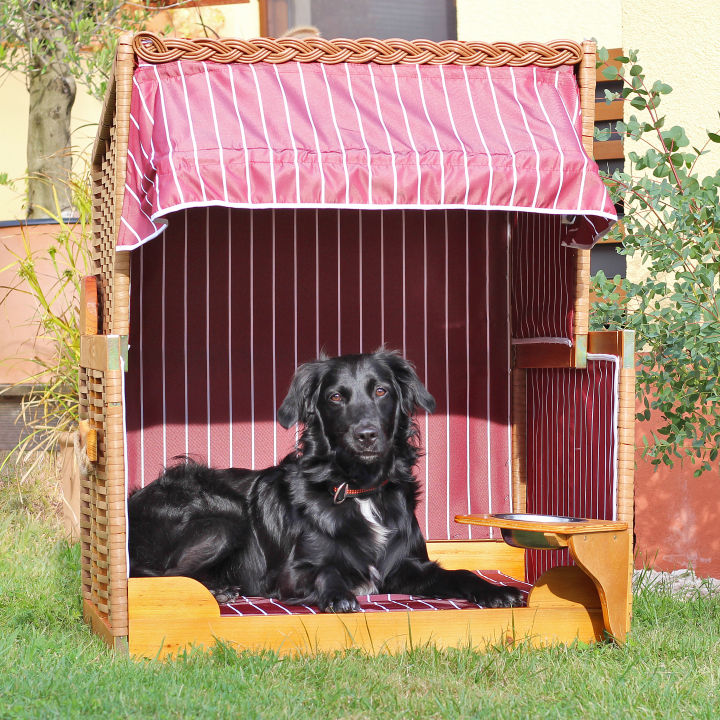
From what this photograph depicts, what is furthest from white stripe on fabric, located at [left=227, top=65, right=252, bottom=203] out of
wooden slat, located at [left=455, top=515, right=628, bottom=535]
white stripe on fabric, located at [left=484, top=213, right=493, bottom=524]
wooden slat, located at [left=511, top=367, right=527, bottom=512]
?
wooden slat, located at [left=511, top=367, right=527, bottom=512]

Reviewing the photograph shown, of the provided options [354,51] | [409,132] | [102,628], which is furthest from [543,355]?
[102,628]

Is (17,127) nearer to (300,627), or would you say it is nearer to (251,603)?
(251,603)

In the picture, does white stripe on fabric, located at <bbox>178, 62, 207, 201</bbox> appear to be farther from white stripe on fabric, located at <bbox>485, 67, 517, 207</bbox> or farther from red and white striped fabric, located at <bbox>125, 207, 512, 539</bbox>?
red and white striped fabric, located at <bbox>125, 207, 512, 539</bbox>

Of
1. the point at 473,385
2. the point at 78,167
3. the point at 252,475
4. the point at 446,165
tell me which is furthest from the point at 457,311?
the point at 78,167

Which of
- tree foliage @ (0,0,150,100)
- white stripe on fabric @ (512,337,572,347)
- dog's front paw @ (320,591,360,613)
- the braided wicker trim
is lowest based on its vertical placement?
dog's front paw @ (320,591,360,613)

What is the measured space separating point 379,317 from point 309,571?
1.41 m

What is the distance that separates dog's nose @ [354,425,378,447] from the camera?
3361mm

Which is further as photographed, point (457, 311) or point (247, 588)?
point (457, 311)

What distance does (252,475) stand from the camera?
3.96 m

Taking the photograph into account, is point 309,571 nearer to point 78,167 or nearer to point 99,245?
point 99,245

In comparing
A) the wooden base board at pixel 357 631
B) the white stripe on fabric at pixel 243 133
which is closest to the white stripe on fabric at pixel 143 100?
the white stripe on fabric at pixel 243 133

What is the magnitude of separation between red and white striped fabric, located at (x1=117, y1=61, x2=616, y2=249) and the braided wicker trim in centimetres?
3

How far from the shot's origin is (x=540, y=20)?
5.45 m

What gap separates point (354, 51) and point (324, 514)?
171cm
